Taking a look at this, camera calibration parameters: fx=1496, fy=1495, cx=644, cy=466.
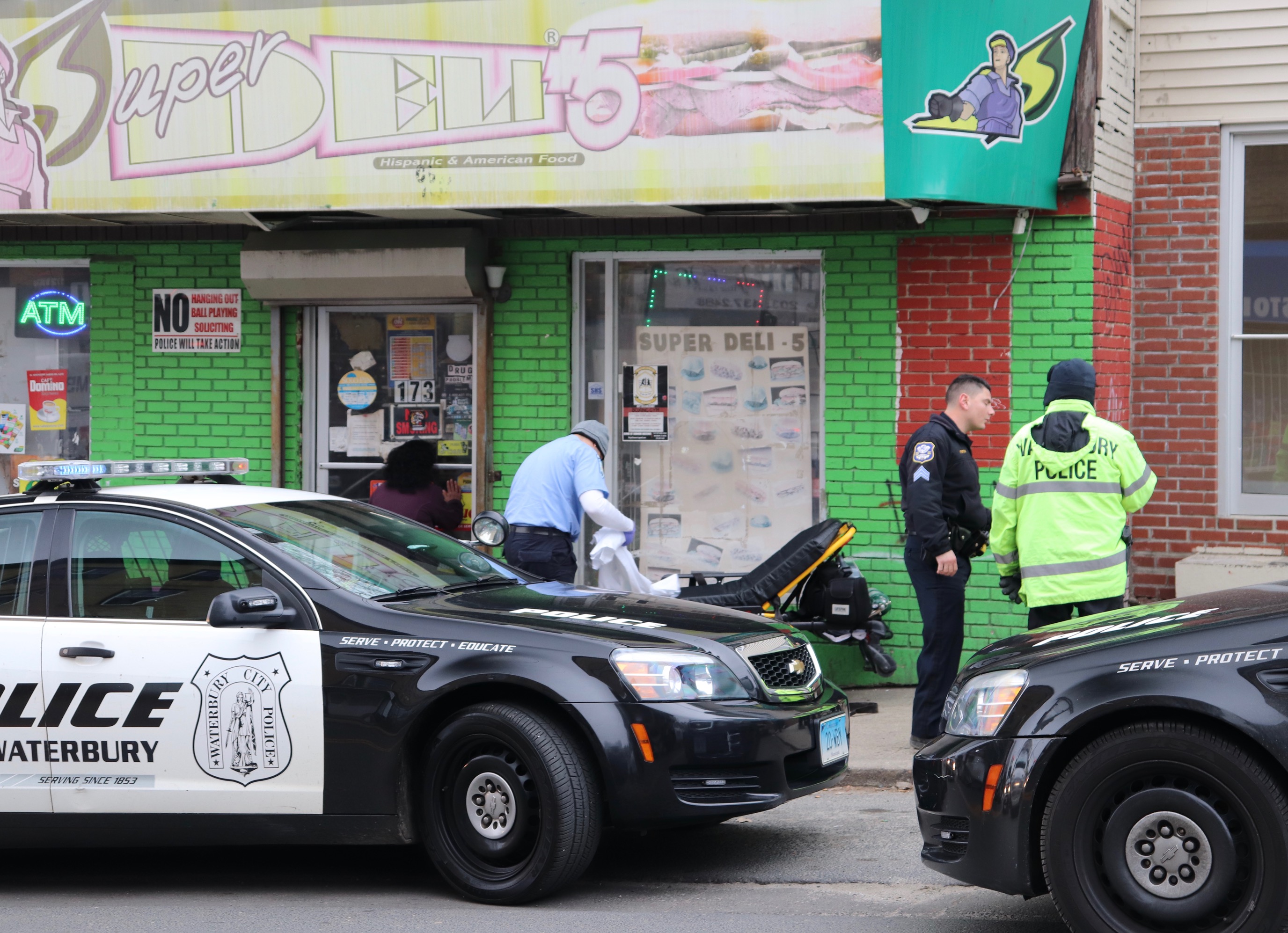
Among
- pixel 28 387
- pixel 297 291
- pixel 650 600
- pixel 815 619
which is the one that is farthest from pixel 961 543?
pixel 28 387

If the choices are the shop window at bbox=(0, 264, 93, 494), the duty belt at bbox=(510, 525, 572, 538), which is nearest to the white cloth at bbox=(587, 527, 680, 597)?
the duty belt at bbox=(510, 525, 572, 538)

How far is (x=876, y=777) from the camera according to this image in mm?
7215

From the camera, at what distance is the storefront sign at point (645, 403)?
9789 millimetres

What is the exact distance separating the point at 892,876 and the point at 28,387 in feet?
25.2

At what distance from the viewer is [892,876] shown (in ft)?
18.5

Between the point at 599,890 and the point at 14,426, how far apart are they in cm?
706

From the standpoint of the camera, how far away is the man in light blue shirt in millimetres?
8516

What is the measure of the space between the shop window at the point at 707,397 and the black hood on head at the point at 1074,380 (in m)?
2.74

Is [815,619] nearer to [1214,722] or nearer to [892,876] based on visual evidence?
[892,876]

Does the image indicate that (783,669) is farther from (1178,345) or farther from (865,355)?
(1178,345)

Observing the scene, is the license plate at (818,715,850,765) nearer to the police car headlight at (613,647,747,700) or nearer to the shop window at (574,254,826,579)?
the police car headlight at (613,647,747,700)

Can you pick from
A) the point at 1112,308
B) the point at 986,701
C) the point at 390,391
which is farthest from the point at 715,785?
the point at 390,391

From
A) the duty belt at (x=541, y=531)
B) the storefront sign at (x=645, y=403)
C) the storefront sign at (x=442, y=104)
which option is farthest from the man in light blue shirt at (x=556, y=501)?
the storefront sign at (x=442, y=104)

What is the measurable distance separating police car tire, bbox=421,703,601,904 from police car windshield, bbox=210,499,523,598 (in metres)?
0.72
